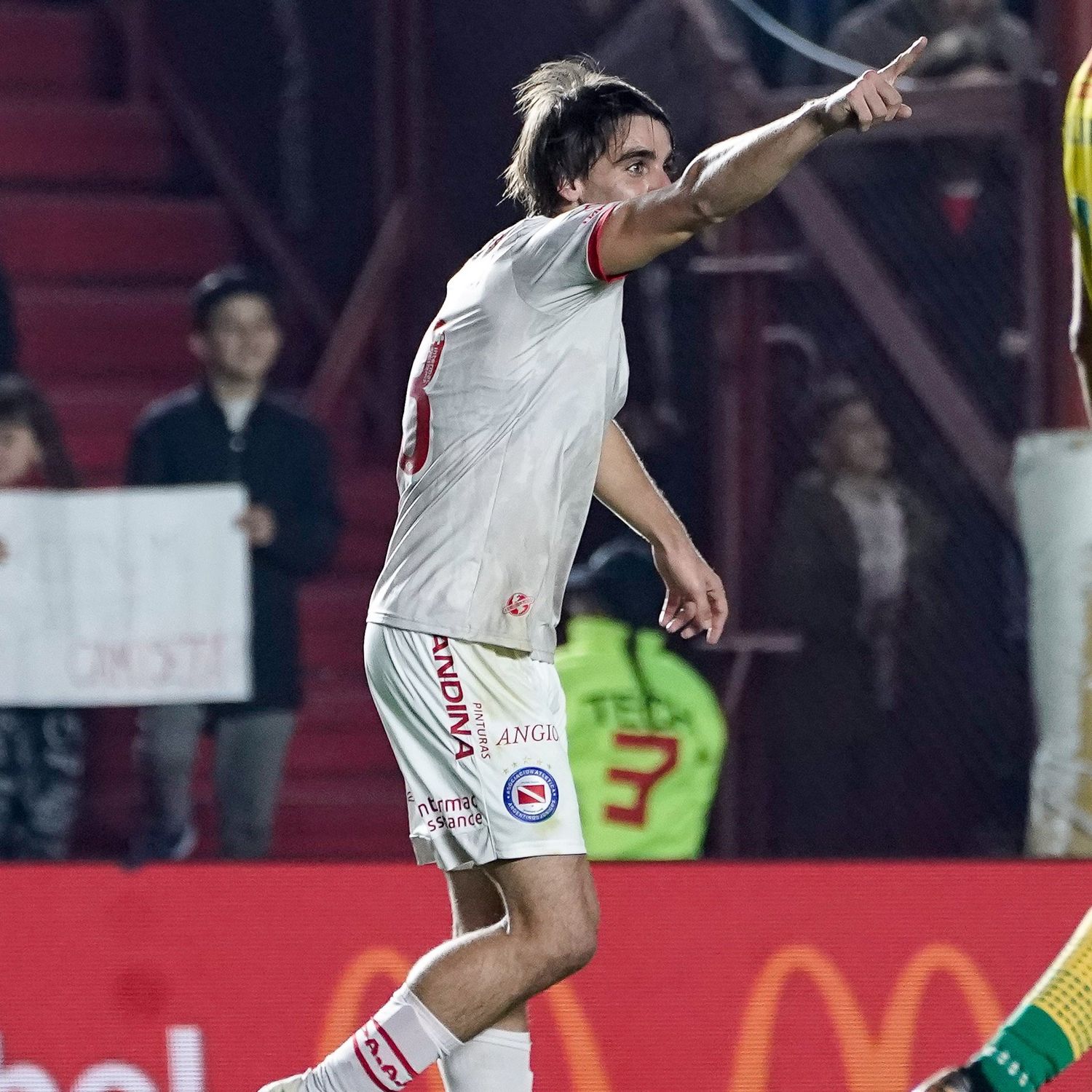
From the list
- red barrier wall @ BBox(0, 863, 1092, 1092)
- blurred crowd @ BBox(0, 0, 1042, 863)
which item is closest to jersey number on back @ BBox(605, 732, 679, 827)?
blurred crowd @ BBox(0, 0, 1042, 863)

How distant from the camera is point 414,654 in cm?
352

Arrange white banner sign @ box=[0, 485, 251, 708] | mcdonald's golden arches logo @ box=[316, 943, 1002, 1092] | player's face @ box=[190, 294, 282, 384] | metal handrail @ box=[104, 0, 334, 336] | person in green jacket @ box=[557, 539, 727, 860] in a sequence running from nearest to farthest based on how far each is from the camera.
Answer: mcdonald's golden arches logo @ box=[316, 943, 1002, 1092] < person in green jacket @ box=[557, 539, 727, 860] < white banner sign @ box=[0, 485, 251, 708] < player's face @ box=[190, 294, 282, 384] < metal handrail @ box=[104, 0, 334, 336]

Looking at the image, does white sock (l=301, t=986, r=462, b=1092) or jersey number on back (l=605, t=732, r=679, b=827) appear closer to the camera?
white sock (l=301, t=986, r=462, b=1092)

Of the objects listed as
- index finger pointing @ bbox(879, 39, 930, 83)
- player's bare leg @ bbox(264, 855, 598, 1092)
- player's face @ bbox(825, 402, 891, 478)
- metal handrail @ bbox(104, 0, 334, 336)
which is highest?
metal handrail @ bbox(104, 0, 334, 336)

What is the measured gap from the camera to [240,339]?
5898 mm

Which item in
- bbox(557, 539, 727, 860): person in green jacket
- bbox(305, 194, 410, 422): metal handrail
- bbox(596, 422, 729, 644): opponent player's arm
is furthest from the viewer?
bbox(305, 194, 410, 422): metal handrail

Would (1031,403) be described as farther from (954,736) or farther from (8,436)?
(8,436)

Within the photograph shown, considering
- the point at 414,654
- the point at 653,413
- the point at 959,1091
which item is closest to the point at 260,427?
the point at 653,413

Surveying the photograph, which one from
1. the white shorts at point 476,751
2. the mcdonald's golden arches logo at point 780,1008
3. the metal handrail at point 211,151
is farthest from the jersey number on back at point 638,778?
the metal handrail at point 211,151

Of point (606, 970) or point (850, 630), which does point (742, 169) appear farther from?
point (850, 630)

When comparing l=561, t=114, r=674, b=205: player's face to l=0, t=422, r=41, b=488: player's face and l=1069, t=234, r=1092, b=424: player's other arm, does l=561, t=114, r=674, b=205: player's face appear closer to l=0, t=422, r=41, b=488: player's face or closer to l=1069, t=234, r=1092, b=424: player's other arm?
l=1069, t=234, r=1092, b=424: player's other arm

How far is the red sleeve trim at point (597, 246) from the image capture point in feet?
10.5

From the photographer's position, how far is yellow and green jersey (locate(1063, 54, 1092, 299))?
3508 mm

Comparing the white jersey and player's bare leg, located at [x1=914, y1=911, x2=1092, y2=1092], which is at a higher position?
the white jersey
